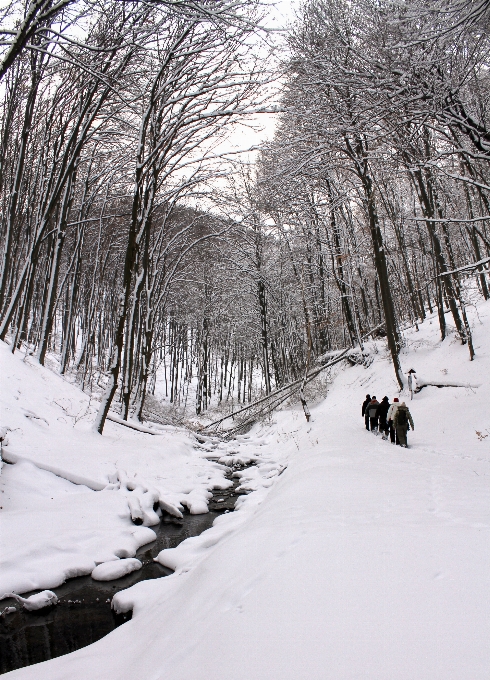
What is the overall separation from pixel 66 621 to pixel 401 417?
8837mm

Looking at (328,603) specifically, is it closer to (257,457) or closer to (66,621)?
(66,621)

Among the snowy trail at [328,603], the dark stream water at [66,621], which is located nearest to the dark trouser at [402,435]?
the snowy trail at [328,603]

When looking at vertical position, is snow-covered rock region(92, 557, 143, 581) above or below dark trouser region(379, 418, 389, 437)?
above

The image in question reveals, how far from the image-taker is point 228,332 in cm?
3041

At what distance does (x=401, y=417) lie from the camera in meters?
10.2

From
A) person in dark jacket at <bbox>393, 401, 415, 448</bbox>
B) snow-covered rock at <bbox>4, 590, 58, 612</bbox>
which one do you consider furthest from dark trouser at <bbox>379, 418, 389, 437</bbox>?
snow-covered rock at <bbox>4, 590, 58, 612</bbox>

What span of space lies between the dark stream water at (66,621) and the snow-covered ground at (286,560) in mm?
201

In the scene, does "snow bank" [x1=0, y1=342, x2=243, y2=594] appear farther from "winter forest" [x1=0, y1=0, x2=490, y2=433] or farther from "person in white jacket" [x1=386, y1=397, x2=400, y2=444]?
"person in white jacket" [x1=386, y1=397, x2=400, y2=444]

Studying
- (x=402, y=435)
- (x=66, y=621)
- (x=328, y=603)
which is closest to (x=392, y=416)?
(x=402, y=435)

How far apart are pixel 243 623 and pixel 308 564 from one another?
639 mm

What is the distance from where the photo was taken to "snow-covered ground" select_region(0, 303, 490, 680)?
1.71m

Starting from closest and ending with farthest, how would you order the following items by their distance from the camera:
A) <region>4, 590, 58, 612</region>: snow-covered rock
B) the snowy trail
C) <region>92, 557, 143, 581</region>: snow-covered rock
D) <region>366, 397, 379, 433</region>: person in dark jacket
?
1. the snowy trail
2. <region>4, 590, 58, 612</region>: snow-covered rock
3. <region>92, 557, 143, 581</region>: snow-covered rock
4. <region>366, 397, 379, 433</region>: person in dark jacket

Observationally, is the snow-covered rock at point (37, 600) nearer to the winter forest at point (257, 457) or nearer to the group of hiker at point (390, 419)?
the winter forest at point (257, 457)

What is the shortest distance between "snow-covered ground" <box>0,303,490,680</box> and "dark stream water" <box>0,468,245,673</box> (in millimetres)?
201
